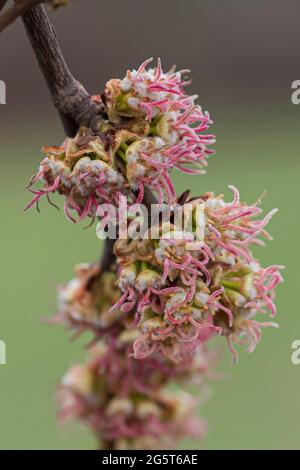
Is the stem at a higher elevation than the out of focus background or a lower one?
lower

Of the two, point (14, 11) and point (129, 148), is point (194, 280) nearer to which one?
point (129, 148)

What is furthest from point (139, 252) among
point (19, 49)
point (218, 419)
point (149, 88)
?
point (19, 49)

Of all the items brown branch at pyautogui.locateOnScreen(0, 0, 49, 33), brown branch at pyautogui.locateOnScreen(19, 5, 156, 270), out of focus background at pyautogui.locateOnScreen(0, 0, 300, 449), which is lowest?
brown branch at pyautogui.locateOnScreen(0, 0, 49, 33)

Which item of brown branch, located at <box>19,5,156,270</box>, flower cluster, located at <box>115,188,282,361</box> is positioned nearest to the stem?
brown branch, located at <box>19,5,156,270</box>

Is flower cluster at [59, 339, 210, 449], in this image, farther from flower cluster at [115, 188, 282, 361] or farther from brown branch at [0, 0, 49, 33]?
brown branch at [0, 0, 49, 33]

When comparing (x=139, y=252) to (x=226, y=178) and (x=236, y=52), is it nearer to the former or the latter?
(x=226, y=178)

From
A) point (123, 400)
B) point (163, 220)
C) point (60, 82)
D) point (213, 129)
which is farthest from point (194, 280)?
point (213, 129)

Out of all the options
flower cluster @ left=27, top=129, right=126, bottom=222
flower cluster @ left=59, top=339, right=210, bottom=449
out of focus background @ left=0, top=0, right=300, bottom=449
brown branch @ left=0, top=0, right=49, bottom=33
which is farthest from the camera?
out of focus background @ left=0, top=0, right=300, bottom=449

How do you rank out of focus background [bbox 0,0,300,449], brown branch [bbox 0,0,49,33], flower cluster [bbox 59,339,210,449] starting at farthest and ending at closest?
1. out of focus background [bbox 0,0,300,449]
2. flower cluster [bbox 59,339,210,449]
3. brown branch [bbox 0,0,49,33]
